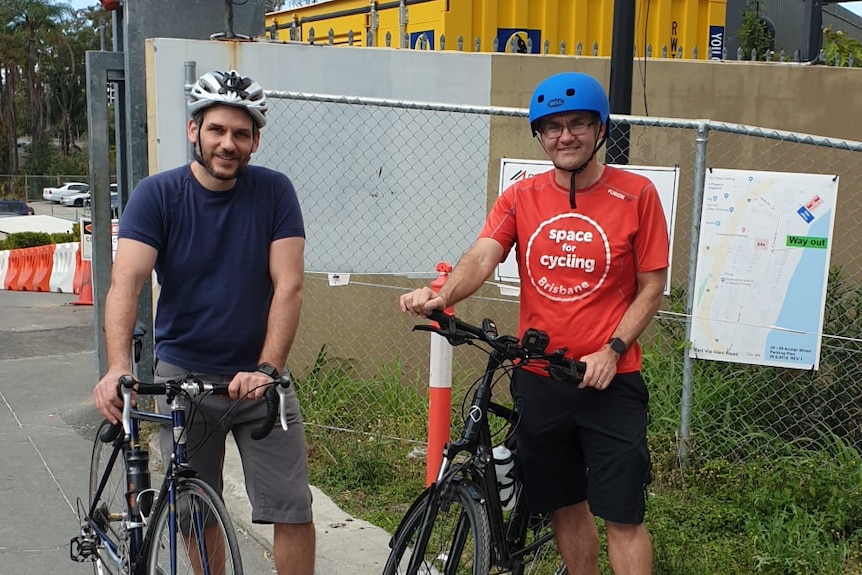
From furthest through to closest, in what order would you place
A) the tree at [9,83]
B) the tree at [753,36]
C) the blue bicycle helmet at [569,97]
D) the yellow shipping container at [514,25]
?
the tree at [9,83] → the tree at [753,36] → the yellow shipping container at [514,25] → the blue bicycle helmet at [569,97]

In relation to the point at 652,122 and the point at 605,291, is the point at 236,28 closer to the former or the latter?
the point at 652,122

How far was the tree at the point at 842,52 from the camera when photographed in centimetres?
815

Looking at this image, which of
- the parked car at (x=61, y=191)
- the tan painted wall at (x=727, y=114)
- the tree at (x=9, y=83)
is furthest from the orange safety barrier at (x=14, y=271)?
the tree at (x=9, y=83)

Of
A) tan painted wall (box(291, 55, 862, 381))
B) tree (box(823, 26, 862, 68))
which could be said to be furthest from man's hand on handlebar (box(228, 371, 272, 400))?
tree (box(823, 26, 862, 68))

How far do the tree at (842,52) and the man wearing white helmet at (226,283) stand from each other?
20.3 feet

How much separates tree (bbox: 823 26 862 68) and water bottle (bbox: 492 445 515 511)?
5891 millimetres

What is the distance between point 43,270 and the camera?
54.4 feet

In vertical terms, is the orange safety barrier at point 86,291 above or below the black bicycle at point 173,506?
below

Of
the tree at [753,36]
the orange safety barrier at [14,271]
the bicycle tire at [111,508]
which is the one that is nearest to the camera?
the bicycle tire at [111,508]

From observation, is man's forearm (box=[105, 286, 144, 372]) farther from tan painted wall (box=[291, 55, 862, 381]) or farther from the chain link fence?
tan painted wall (box=[291, 55, 862, 381])

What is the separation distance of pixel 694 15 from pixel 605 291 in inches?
278

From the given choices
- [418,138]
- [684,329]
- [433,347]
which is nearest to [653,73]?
[418,138]

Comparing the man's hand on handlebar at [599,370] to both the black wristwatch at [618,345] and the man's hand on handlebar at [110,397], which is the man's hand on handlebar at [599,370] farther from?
the man's hand on handlebar at [110,397]

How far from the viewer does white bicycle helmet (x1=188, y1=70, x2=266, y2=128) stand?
10.8 feet
